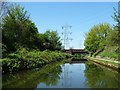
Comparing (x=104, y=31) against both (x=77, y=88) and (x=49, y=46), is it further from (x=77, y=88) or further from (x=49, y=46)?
(x=77, y=88)

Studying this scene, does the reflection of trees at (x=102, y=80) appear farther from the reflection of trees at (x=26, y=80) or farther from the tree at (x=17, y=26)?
the tree at (x=17, y=26)

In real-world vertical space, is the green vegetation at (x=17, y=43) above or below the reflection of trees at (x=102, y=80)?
above

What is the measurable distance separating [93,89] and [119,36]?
79.6 feet

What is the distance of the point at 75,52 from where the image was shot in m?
132

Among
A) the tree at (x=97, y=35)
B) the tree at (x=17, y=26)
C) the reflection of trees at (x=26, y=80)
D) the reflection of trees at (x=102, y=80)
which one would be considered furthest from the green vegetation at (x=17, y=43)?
the tree at (x=97, y=35)

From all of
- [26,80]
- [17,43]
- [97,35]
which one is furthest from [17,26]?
[97,35]

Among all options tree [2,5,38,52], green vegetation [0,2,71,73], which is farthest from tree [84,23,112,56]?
tree [2,5,38,52]

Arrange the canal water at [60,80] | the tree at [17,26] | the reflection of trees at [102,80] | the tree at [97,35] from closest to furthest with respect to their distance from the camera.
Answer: the reflection of trees at [102,80] < the canal water at [60,80] < the tree at [17,26] < the tree at [97,35]

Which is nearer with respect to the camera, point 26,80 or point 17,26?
point 26,80

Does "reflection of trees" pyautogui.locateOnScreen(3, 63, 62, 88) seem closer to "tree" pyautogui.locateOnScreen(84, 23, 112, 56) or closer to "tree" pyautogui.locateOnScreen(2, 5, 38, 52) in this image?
"tree" pyautogui.locateOnScreen(2, 5, 38, 52)

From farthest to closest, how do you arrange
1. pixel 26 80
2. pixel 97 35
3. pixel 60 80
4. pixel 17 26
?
pixel 97 35, pixel 17 26, pixel 60 80, pixel 26 80

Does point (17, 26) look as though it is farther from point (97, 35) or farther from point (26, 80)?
point (97, 35)

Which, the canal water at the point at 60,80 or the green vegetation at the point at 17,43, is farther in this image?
the green vegetation at the point at 17,43

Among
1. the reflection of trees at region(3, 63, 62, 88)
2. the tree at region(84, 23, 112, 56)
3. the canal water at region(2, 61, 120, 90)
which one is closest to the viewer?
the canal water at region(2, 61, 120, 90)
